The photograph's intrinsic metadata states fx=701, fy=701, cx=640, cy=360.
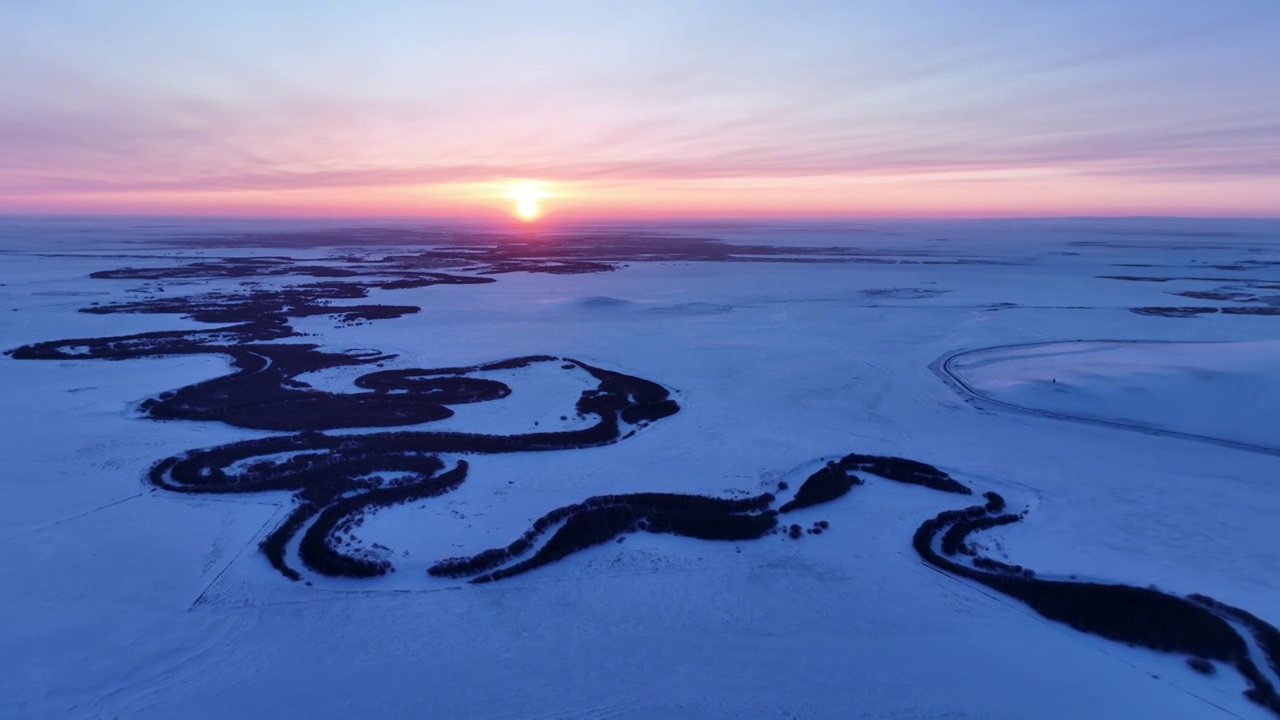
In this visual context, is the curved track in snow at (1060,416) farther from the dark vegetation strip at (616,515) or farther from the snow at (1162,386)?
the dark vegetation strip at (616,515)

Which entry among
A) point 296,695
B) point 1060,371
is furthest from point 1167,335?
point 296,695

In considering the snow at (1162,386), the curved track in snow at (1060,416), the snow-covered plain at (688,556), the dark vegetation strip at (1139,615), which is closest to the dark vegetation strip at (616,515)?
the snow-covered plain at (688,556)

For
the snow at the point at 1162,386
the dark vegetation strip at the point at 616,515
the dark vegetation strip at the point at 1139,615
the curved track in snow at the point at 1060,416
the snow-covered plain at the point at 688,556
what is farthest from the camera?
the snow at the point at 1162,386

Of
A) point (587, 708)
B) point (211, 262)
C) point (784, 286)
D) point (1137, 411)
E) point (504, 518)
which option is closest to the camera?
point (587, 708)

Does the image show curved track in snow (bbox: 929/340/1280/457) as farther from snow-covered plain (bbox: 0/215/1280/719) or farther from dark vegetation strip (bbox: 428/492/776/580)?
dark vegetation strip (bbox: 428/492/776/580)

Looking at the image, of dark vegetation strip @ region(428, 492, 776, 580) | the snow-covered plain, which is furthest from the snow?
dark vegetation strip @ region(428, 492, 776, 580)

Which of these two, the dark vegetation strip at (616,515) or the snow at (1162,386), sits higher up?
the snow at (1162,386)

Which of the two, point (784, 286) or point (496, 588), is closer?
point (496, 588)

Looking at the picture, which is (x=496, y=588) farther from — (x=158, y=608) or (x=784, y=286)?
(x=784, y=286)

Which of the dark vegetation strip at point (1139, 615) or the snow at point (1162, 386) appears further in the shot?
the snow at point (1162, 386)
